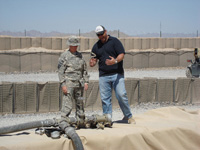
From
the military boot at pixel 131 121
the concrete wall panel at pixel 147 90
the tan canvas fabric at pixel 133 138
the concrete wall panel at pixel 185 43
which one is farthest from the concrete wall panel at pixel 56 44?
the military boot at pixel 131 121

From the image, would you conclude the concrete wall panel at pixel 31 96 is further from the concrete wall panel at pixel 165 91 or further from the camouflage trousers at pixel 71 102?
the camouflage trousers at pixel 71 102

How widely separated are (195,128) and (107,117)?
5.62 ft

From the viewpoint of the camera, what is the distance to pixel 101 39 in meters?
6.48

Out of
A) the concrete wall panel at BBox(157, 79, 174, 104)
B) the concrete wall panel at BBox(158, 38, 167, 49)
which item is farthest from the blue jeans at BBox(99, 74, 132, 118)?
the concrete wall panel at BBox(158, 38, 167, 49)

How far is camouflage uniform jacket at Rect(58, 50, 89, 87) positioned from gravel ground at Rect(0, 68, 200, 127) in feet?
14.8

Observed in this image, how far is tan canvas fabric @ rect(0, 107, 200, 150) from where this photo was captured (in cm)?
489

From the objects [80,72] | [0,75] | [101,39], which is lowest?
[0,75]

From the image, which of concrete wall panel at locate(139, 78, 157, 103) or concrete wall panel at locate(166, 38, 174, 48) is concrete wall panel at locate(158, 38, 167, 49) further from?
concrete wall panel at locate(139, 78, 157, 103)

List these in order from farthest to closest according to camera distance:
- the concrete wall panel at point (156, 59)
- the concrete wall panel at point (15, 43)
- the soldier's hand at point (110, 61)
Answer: the concrete wall panel at point (15, 43) < the concrete wall panel at point (156, 59) < the soldier's hand at point (110, 61)

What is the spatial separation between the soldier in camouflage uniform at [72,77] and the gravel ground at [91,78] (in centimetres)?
447

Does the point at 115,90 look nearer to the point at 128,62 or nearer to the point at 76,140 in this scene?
→ the point at 76,140

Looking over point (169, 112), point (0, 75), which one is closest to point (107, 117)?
point (169, 112)

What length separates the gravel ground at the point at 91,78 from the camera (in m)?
10.5

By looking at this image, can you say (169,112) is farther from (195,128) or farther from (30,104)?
(30,104)
